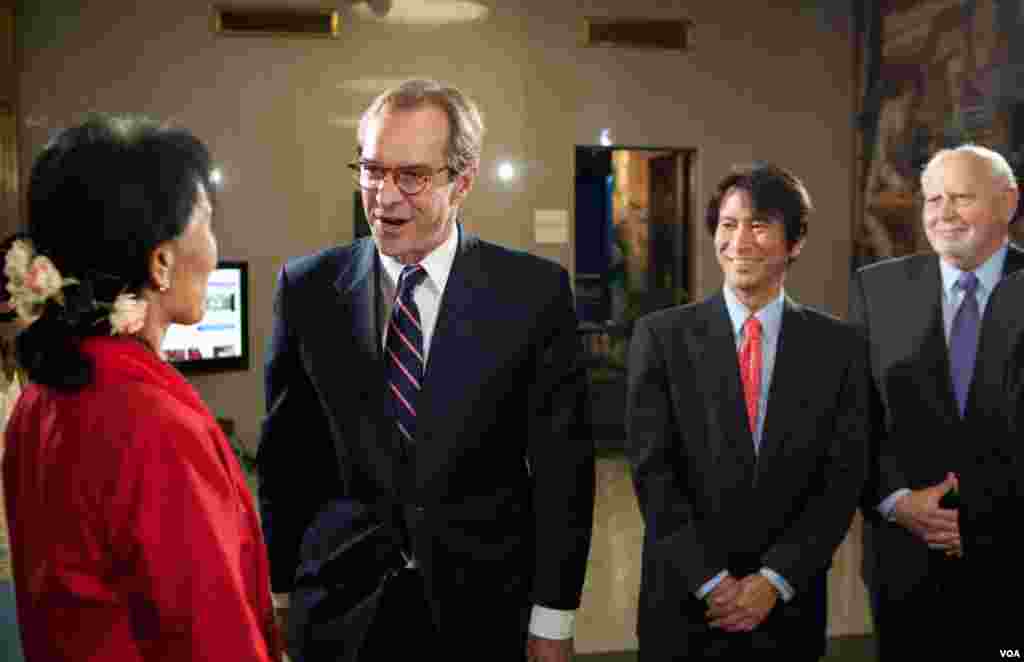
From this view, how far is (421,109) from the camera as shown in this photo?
184cm

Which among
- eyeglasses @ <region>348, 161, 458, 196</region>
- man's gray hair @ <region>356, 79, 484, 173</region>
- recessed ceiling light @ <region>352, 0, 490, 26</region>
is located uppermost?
recessed ceiling light @ <region>352, 0, 490, 26</region>

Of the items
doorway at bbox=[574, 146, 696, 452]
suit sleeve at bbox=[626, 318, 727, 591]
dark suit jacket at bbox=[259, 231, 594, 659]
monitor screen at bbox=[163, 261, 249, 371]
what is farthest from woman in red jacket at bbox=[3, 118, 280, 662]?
doorway at bbox=[574, 146, 696, 452]

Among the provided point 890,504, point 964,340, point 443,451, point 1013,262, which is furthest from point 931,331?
point 443,451

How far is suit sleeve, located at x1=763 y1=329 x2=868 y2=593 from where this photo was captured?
2.14m

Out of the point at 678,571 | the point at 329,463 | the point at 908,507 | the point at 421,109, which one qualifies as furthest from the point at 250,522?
the point at 908,507

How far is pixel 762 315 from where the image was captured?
2.30 m

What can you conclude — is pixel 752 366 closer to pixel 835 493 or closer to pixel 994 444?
pixel 835 493

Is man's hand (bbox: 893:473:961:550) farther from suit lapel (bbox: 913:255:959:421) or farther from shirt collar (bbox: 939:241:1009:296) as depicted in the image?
shirt collar (bbox: 939:241:1009:296)

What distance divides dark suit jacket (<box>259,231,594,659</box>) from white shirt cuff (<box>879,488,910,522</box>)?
0.93 meters

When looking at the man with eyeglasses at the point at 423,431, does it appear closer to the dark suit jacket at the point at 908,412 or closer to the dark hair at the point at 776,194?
the dark hair at the point at 776,194

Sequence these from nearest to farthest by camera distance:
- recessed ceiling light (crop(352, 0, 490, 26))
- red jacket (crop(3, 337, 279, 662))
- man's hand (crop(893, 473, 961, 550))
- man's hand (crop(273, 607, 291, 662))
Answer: red jacket (crop(3, 337, 279, 662)), man's hand (crop(273, 607, 291, 662)), man's hand (crop(893, 473, 961, 550)), recessed ceiling light (crop(352, 0, 490, 26))

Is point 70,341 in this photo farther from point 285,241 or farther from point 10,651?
point 285,241

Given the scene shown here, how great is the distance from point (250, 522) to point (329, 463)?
656mm

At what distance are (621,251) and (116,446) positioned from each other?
8.09 meters
